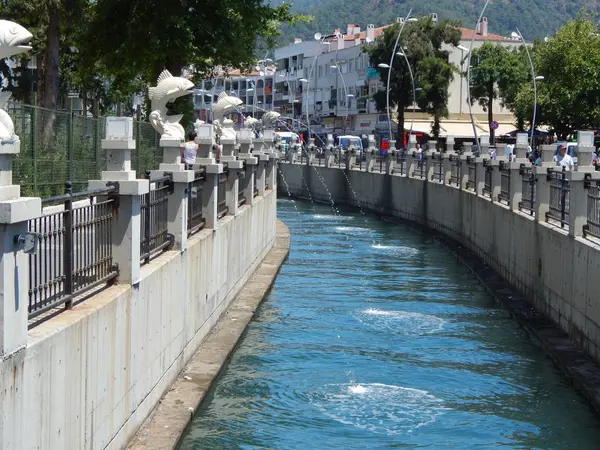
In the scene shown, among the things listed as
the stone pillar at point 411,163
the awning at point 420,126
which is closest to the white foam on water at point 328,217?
the stone pillar at point 411,163

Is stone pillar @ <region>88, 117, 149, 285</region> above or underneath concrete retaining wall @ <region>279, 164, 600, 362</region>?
above

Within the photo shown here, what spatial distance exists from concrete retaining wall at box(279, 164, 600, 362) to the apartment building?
54.2m

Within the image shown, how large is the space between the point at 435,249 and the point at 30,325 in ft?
97.4

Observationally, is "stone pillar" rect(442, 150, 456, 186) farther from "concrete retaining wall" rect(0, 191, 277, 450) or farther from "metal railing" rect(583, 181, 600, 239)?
"concrete retaining wall" rect(0, 191, 277, 450)

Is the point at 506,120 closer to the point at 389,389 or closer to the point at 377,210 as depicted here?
the point at 377,210

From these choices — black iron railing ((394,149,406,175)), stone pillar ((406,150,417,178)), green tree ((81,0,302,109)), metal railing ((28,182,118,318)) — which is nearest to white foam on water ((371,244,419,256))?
green tree ((81,0,302,109))

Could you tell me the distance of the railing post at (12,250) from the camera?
7.67 m

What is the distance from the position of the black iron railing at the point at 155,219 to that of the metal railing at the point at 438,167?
28.9 metres

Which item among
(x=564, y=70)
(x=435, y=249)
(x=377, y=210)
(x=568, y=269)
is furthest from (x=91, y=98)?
(x=568, y=269)

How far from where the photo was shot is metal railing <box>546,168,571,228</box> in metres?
20.9

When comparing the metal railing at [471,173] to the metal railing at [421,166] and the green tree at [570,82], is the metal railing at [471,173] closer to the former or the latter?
the metal railing at [421,166]

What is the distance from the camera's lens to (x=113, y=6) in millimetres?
33438

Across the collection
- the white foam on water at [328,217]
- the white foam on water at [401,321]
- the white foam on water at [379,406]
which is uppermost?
the white foam on water at [379,406]

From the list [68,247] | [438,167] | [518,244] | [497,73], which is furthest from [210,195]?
[497,73]
